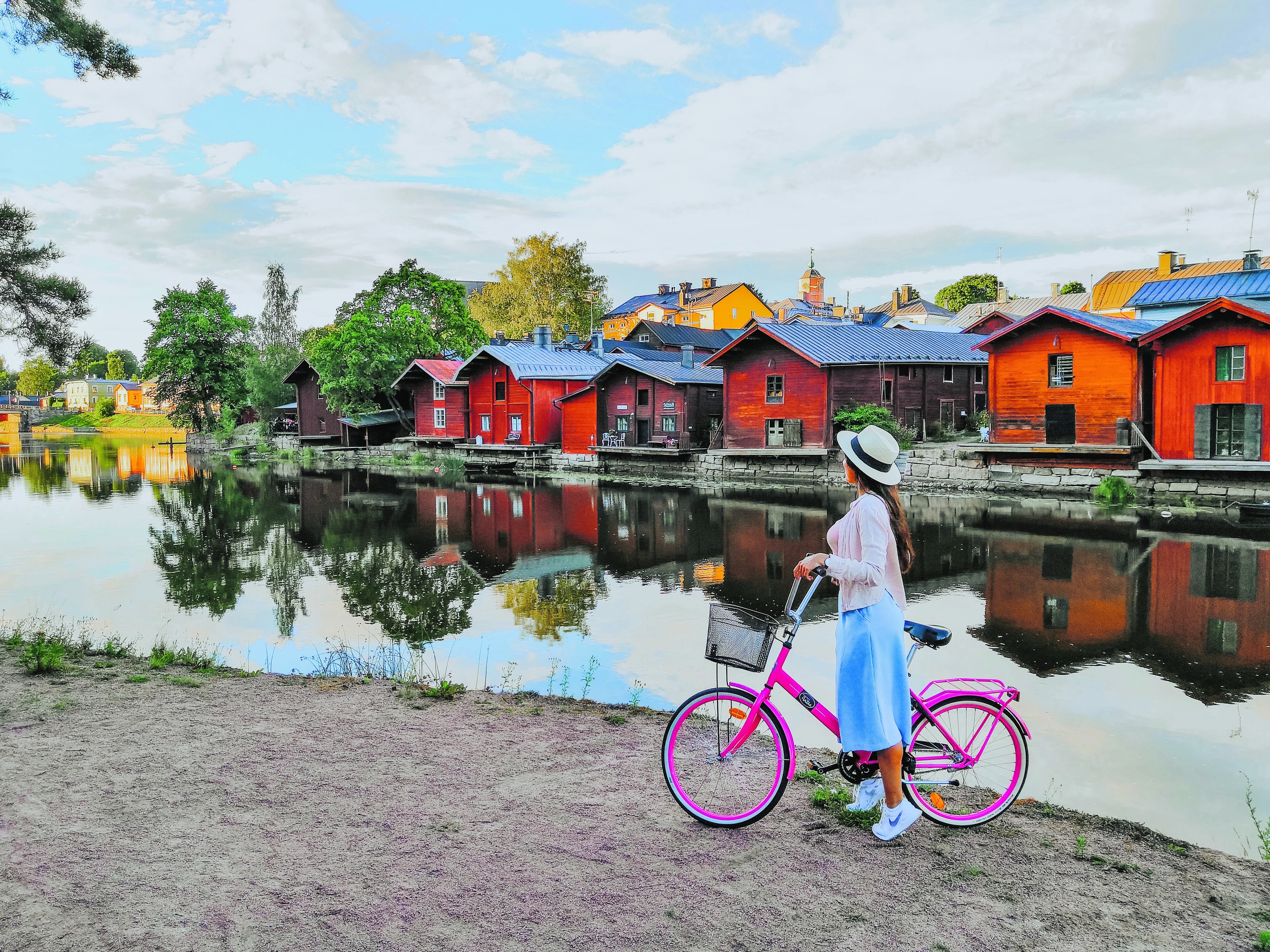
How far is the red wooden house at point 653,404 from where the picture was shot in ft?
141

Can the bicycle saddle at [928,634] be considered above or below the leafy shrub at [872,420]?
below

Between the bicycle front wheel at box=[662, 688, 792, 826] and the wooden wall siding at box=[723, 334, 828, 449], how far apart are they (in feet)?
108

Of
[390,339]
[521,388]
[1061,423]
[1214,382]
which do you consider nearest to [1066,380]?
[1061,423]

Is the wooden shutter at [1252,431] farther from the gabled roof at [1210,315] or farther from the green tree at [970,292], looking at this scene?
the green tree at [970,292]

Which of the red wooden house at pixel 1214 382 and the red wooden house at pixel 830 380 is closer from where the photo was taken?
the red wooden house at pixel 1214 382

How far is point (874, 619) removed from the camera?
4273 millimetres

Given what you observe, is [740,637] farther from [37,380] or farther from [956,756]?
[37,380]

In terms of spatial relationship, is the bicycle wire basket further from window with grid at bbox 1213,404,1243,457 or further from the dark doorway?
the dark doorway

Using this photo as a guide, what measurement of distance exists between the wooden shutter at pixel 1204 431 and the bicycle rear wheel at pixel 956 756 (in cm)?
2803

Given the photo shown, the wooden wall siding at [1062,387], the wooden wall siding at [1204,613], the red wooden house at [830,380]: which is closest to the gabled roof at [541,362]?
the red wooden house at [830,380]

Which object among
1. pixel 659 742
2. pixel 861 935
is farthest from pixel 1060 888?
pixel 659 742

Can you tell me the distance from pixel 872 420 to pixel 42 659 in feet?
105

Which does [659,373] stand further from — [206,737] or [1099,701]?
[206,737]

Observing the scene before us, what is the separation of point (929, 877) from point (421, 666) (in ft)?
22.9
